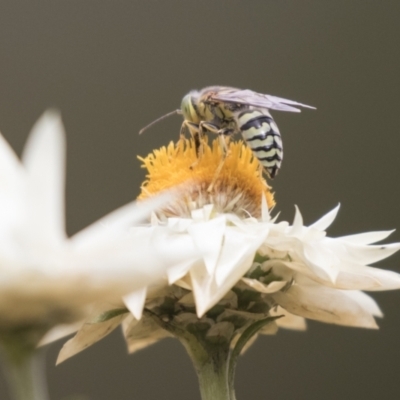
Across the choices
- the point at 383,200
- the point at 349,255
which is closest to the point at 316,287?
the point at 349,255

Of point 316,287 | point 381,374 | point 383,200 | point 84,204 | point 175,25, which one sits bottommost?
point 381,374

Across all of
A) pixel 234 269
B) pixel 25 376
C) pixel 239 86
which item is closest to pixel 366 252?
pixel 234 269

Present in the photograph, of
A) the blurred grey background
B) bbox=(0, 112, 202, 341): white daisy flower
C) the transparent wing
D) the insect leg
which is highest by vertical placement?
bbox=(0, 112, 202, 341): white daisy flower

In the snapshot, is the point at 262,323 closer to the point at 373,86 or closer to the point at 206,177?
the point at 206,177

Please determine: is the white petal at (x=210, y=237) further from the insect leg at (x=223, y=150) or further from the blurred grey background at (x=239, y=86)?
the blurred grey background at (x=239, y=86)

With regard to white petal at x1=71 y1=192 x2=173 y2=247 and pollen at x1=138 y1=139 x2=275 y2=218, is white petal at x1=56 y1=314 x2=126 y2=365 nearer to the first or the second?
pollen at x1=138 y1=139 x2=275 y2=218

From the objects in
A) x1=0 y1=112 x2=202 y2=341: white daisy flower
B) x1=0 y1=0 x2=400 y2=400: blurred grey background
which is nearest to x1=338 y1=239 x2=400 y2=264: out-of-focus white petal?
x1=0 y1=112 x2=202 y2=341: white daisy flower

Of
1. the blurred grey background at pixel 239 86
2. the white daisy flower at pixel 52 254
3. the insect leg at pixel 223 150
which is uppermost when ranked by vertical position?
the white daisy flower at pixel 52 254

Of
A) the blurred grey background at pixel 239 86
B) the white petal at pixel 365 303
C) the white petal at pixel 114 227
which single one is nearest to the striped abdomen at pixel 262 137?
the white petal at pixel 365 303
